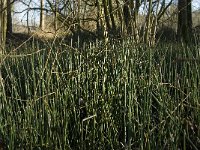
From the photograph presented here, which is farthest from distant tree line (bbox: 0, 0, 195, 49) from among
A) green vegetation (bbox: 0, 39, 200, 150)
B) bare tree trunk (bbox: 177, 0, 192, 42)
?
bare tree trunk (bbox: 177, 0, 192, 42)

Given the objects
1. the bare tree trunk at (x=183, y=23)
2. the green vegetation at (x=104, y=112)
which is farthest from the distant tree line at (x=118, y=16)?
the bare tree trunk at (x=183, y=23)

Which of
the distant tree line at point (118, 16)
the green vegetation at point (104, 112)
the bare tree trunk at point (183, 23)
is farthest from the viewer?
the bare tree trunk at point (183, 23)

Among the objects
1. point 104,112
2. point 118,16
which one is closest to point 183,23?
point 118,16

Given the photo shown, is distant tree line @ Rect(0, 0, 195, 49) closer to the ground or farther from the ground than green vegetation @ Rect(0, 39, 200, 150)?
farther from the ground

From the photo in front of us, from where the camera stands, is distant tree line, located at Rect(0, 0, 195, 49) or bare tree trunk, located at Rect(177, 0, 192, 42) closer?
distant tree line, located at Rect(0, 0, 195, 49)

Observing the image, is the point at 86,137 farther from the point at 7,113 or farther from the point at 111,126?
the point at 7,113

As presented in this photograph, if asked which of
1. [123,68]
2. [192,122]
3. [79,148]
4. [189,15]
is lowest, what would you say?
[79,148]

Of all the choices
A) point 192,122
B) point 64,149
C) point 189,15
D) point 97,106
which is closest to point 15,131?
point 64,149

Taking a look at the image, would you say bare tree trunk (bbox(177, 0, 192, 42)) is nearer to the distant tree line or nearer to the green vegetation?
the distant tree line

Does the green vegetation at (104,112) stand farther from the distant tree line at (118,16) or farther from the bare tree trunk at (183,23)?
the bare tree trunk at (183,23)

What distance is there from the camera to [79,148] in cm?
163

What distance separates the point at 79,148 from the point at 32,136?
203 millimetres

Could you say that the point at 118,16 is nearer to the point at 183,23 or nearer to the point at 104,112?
the point at 104,112

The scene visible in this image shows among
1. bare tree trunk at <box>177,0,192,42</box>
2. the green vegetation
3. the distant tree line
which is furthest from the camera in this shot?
bare tree trunk at <box>177,0,192,42</box>
